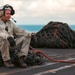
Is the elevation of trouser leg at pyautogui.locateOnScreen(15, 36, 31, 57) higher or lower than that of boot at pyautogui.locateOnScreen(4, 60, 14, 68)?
higher

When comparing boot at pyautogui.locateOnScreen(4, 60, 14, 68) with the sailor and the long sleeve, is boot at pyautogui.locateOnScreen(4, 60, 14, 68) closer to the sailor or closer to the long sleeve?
the sailor

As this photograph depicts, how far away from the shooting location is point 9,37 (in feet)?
28.1

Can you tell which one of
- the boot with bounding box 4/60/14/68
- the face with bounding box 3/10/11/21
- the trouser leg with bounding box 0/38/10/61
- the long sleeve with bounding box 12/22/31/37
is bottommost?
the boot with bounding box 4/60/14/68

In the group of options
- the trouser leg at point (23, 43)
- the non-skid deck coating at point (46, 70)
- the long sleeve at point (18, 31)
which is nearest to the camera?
the non-skid deck coating at point (46, 70)

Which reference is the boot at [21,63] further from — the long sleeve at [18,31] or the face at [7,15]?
the face at [7,15]

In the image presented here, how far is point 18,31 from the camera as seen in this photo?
30.2 ft

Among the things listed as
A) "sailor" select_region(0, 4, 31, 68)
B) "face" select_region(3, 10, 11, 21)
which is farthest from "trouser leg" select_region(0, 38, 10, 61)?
"face" select_region(3, 10, 11, 21)

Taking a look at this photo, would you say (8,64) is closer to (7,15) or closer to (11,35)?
(11,35)

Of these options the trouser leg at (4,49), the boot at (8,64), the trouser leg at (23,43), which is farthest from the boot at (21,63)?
the trouser leg at (4,49)

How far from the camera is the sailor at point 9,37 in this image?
8.59 m

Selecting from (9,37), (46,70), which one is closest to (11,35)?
(9,37)

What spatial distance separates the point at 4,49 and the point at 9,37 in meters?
0.34

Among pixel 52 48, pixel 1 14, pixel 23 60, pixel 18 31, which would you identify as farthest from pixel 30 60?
pixel 52 48

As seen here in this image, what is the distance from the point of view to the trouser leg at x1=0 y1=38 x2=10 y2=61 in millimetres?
8562
